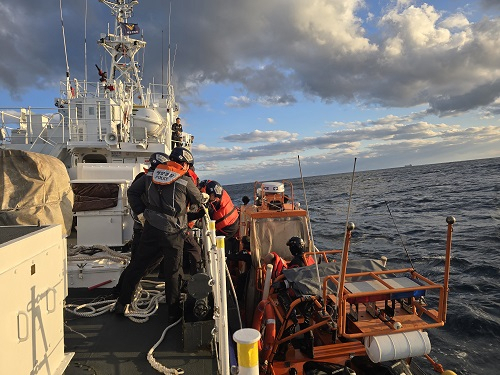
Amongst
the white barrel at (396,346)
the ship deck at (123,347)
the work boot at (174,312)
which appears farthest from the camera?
the work boot at (174,312)

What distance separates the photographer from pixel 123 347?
3463mm

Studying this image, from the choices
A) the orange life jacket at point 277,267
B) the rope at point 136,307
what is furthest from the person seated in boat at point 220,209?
the rope at point 136,307

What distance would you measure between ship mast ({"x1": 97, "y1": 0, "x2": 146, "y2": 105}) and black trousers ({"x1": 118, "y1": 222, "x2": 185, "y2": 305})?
Answer: 11588mm

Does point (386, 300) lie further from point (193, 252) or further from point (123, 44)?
point (123, 44)

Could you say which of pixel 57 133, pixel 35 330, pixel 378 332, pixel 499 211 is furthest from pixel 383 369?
pixel 499 211

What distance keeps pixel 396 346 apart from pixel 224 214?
3937mm

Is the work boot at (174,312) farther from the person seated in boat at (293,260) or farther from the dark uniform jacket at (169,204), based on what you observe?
the person seated in boat at (293,260)

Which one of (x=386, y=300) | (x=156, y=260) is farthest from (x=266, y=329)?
(x=156, y=260)

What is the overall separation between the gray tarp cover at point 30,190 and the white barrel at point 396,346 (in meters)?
4.62

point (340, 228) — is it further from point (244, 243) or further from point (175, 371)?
point (175, 371)

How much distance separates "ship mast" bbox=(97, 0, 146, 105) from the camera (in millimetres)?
14449

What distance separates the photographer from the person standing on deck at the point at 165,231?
3.96m

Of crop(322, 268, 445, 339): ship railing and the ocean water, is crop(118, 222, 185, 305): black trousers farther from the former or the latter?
the ocean water

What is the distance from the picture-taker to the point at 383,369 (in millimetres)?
4004
